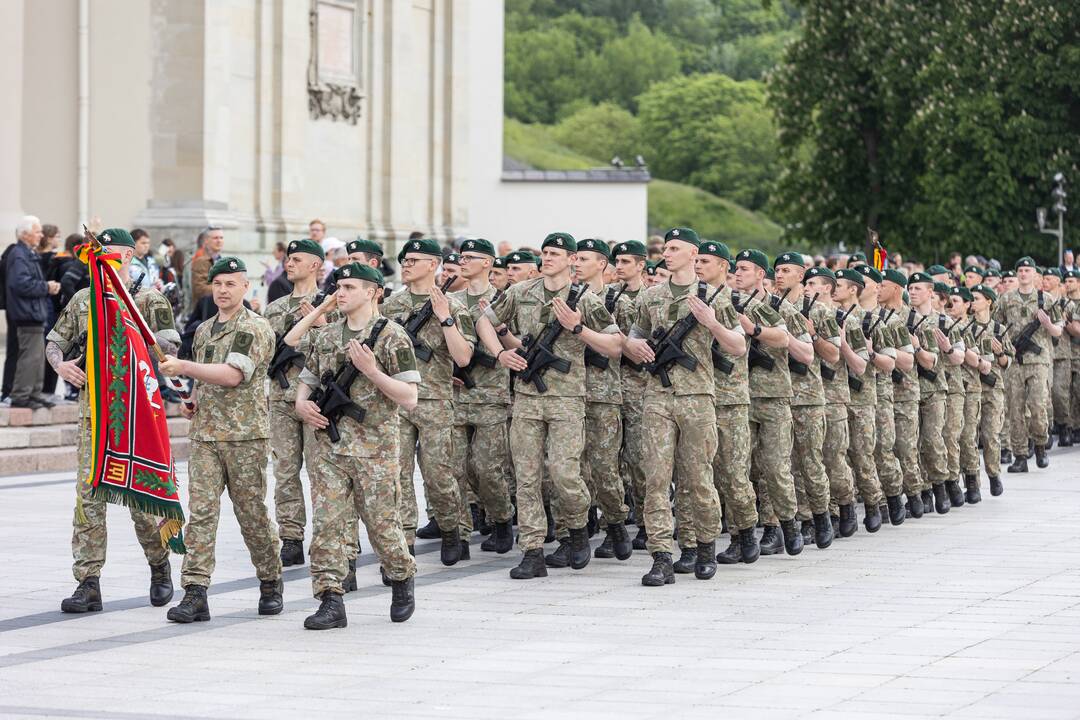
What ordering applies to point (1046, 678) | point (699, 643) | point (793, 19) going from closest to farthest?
point (1046, 678)
point (699, 643)
point (793, 19)

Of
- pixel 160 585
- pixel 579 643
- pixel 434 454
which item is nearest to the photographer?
pixel 579 643

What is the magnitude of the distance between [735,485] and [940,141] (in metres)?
29.2

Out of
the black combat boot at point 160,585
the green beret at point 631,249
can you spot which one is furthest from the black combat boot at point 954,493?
the black combat boot at point 160,585

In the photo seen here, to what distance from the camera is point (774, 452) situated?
13.9 metres

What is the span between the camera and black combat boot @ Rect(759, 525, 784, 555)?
1384 cm

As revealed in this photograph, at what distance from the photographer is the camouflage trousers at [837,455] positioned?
49.0ft

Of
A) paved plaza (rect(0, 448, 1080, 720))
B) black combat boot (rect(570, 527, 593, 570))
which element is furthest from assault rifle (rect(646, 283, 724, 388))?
paved plaza (rect(0, 448, 1080, 720))

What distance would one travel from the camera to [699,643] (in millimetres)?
10141

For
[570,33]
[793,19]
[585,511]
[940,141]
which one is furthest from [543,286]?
[793,19]

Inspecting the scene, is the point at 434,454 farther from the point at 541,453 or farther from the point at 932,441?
the point at 932,441

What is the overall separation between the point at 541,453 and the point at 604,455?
2.86 ft

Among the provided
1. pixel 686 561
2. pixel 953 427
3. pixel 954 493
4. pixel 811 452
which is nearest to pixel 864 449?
pixel 811 452

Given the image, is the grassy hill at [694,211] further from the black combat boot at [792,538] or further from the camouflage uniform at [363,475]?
the camouflage uniform at [363,475]

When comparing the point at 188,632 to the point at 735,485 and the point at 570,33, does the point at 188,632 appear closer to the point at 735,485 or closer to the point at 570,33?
the point at 735,485
